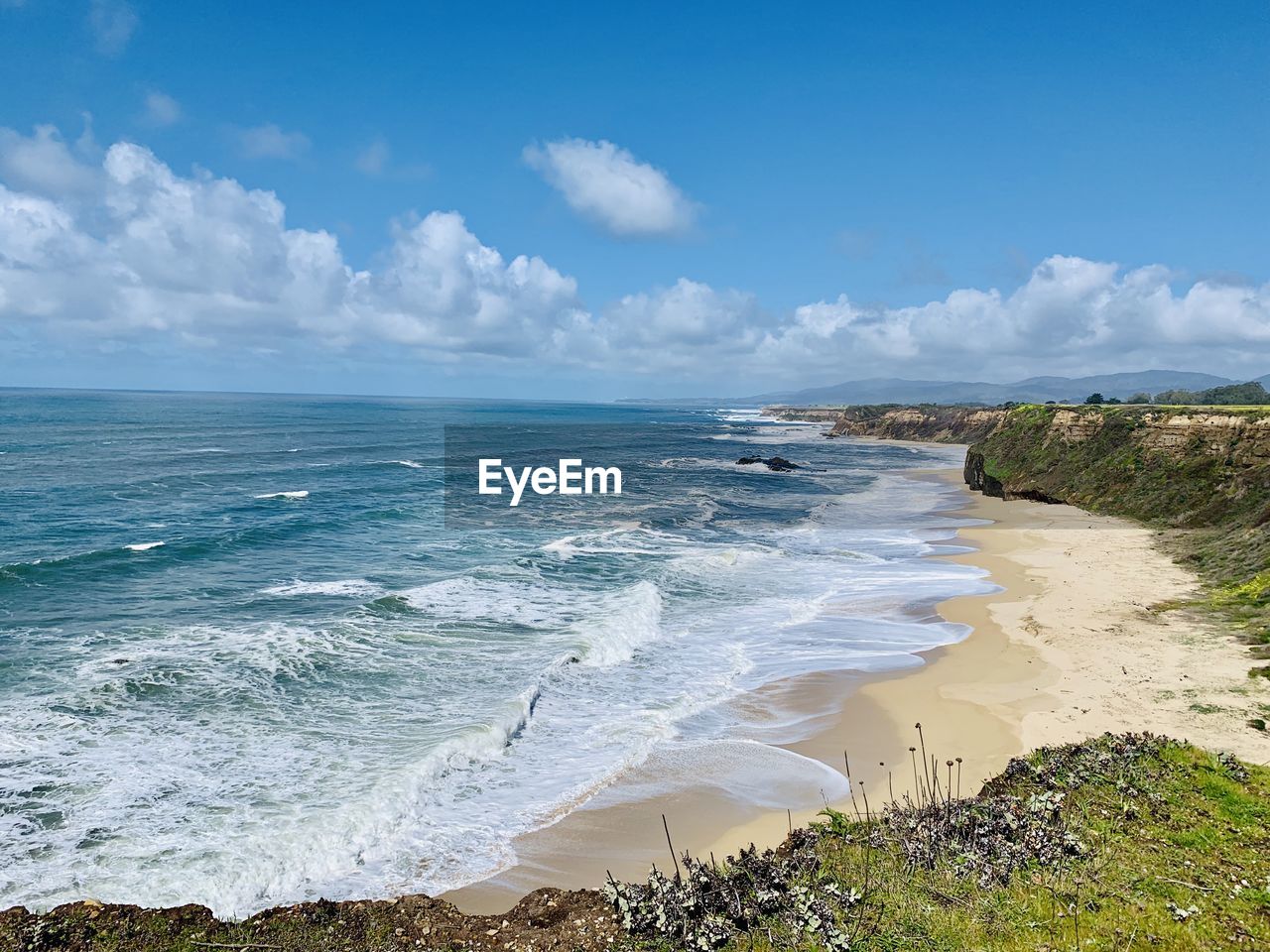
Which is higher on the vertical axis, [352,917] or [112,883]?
[352,917]

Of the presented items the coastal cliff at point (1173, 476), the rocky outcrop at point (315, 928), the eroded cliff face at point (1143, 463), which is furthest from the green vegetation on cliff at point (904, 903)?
the eroded cliff face at point (1143, 463)

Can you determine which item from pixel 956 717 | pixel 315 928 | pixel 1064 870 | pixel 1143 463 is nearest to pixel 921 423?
pixel 1143 463

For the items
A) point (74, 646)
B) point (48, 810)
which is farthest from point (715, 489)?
point (48, 810)

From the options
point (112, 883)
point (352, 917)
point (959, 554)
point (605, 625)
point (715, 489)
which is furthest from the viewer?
point (715, 489)

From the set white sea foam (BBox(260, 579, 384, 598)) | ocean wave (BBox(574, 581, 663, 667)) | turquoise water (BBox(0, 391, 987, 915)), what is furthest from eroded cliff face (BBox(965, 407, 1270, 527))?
white sea foam (BBox(260, 579, 384, 598))

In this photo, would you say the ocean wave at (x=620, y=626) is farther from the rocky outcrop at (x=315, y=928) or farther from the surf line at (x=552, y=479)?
the surf line at (x=552, y=479)

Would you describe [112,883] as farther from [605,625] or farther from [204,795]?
[605,625]
